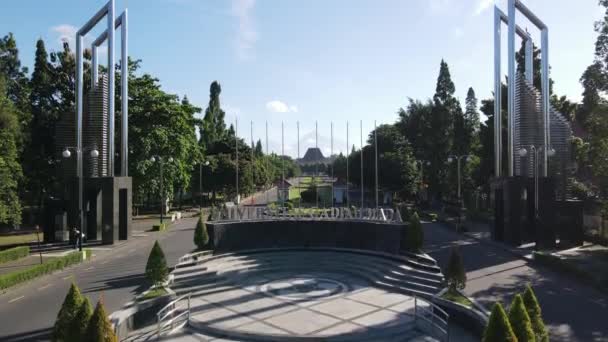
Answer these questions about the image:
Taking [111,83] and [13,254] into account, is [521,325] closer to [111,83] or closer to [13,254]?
[13,254]

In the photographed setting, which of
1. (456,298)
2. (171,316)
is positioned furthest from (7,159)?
(456,298)

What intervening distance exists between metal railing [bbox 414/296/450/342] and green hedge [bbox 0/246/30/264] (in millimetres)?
23620

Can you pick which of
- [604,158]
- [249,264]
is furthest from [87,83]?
[604,158]

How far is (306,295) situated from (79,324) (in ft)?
33.4

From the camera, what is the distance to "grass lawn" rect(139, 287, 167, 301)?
17.3 meters

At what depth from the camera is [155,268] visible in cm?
1802

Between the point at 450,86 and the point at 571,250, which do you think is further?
the point at 450,86

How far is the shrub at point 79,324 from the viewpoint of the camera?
10305 mm

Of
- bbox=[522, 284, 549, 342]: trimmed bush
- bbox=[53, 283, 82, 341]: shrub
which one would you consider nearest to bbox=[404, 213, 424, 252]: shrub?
bbox=[522, 284, 549, 342]: trimmed bush

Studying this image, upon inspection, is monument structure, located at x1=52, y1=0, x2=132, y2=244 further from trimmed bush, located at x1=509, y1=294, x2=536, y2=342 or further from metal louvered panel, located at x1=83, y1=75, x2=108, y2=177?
trimmed bush, located at x1=509, y1=294, x2=536, y2=342

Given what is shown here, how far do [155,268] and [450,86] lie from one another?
59.6 m

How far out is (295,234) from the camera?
96.5 feet

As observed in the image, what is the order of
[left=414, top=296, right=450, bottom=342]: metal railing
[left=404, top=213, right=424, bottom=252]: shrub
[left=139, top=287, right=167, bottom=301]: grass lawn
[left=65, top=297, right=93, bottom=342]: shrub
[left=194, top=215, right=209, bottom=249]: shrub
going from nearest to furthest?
[left=65, top=297, right=93, bottom=342]: shrub < [left=414, top=296, right=450, bottom=342]: metal railing < [left=139, top=287, right=167, bottom=301]: grass lawn < [left=404, top=213, right=424, bottom=252]: shrub < [left=194, top=215, right=209, bottom=249]: shrub

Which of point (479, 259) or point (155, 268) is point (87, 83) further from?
point (479, 259)
